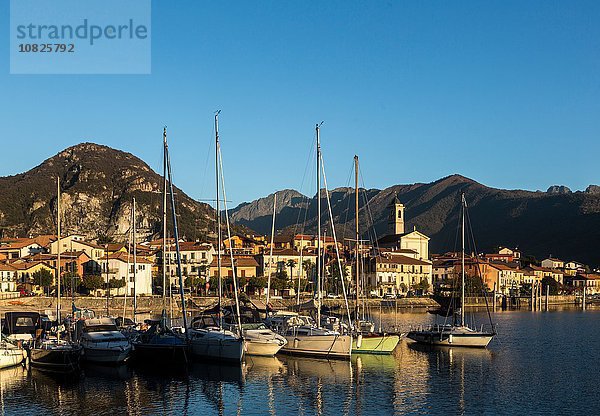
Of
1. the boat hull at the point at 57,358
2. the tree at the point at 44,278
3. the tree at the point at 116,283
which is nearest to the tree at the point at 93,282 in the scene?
the tree at the point at 116,283

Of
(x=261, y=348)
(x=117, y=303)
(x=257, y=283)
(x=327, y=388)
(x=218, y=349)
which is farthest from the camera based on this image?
(x=257, y=283)

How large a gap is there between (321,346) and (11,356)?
1712 centimetres

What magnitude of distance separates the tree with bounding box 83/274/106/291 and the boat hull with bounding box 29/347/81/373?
198ft

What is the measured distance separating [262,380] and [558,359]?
23.1 m

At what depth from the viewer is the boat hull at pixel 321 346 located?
4403 centimetres

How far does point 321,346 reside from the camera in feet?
146

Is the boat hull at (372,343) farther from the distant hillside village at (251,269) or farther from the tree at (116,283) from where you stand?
the tree at (116,283)

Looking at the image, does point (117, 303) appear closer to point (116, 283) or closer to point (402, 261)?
point (116, 283)

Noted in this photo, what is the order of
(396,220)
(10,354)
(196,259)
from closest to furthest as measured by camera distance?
1. (10,354)
2. (196,259)
3. (396,220)

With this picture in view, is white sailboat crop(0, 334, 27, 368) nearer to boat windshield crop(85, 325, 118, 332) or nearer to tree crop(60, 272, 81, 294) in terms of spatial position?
boat windshield crop(85, 325, 118, 332)

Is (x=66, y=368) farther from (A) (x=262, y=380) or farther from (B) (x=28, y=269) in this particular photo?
(B) (x=28, y=269)

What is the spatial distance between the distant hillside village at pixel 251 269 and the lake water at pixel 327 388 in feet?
113

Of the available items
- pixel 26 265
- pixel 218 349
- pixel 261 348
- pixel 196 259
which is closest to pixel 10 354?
pixel 218 349

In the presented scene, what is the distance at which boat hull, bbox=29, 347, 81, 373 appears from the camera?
A: 127 feet
